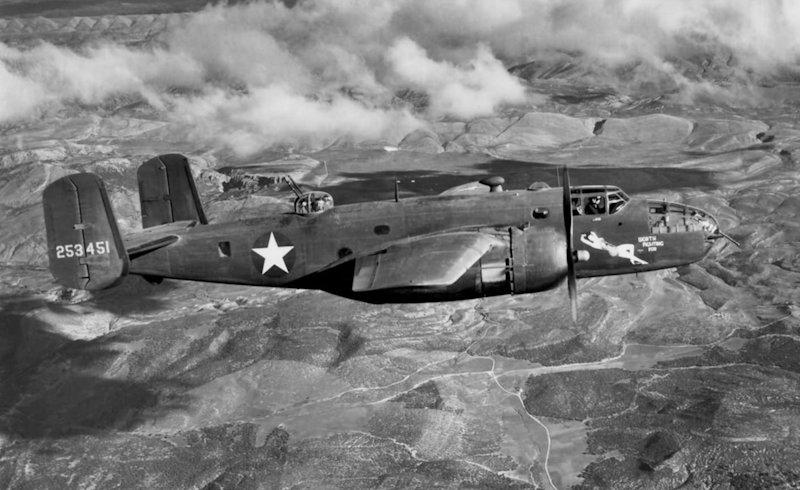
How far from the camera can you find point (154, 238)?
42.9 m

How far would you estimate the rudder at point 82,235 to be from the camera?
120ft

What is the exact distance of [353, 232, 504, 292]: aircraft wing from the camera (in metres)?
31.9

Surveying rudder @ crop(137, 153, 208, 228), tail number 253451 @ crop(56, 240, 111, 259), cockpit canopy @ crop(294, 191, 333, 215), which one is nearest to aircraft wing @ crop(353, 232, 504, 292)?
cockpit canopy @ crop(294, 191, 333, 215)

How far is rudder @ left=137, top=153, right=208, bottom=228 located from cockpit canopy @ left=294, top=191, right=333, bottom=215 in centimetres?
1064

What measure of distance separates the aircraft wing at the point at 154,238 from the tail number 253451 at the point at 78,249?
3.88 meters

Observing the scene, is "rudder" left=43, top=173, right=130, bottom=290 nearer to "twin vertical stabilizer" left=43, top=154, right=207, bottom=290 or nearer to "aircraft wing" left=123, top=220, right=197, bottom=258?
"twin vertical stabilizer" left=43, top=154, right=207, bottom=290

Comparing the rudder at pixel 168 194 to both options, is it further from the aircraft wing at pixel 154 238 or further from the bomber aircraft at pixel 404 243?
the bomber aircraft at pixel 404 243

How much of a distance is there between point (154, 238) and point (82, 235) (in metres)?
6.36

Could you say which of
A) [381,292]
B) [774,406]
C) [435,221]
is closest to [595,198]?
[435,221]

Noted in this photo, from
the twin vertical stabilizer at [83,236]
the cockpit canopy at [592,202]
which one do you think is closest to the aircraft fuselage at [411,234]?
the cockpit canopy at [592,202]

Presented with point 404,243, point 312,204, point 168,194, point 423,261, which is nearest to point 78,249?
point 168,194

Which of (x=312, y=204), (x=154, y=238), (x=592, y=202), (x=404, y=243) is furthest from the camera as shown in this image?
(x=154, y=238)

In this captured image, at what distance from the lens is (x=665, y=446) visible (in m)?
180

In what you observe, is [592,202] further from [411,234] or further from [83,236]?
[83,236]
